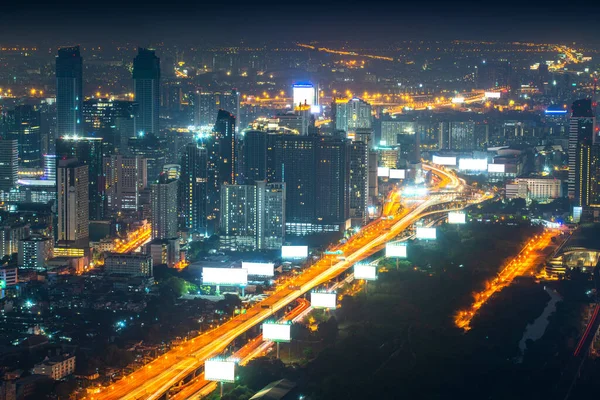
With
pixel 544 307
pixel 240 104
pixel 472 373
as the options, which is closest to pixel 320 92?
pixel 240 104

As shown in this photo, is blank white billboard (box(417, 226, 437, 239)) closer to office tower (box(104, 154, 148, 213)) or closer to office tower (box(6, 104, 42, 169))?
office tower (box(104, 154, 148, 213))

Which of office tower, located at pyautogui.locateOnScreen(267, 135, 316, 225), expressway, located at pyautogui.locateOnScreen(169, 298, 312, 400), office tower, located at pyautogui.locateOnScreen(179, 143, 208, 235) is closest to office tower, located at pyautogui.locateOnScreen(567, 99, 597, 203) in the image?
office tower, located at pyautogui.locateOnScreen(267, 135, 316, 225)

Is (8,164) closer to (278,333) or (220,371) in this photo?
(278,333)

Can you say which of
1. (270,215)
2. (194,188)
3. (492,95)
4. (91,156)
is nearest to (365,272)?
(270,215)

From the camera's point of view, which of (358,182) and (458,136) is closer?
(358,182)

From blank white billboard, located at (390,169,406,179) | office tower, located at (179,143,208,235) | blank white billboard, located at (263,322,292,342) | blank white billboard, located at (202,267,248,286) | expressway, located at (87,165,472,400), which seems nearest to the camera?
expressway, located at (87,165,472,400)

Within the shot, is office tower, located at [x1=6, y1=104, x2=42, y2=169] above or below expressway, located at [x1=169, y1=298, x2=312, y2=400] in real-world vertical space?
above

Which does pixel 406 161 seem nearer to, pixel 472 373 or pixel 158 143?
pixel 158 143
